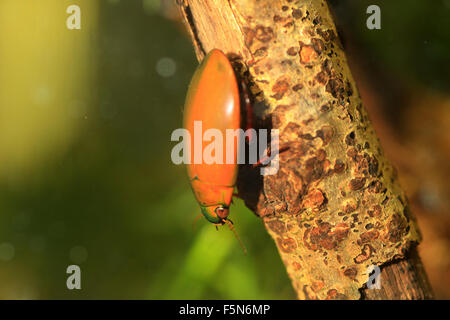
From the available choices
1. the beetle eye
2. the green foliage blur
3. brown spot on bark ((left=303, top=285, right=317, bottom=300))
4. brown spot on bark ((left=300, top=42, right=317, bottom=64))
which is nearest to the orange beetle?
the beetle eye

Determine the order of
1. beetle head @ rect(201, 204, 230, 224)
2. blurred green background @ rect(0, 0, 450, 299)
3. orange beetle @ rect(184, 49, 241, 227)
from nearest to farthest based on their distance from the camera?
1. orange beetle @ rect(184, 49, 241, 227)
2. beetle head @ rect(201, 204, 230, 224)
3. blurred green background @ rect(0, 0, 450, 299)

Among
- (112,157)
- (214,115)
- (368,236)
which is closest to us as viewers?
(214,115)

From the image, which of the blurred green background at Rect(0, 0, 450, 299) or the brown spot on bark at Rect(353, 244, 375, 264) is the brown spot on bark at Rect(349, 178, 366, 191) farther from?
the blurred green background at Rect(0, 0, 450, 299)

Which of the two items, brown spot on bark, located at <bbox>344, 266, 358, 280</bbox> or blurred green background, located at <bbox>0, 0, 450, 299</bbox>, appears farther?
blurred green background, located at <bbox>0, 0, 450, 299</bbox>

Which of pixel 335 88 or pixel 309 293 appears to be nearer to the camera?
pixel 335 88

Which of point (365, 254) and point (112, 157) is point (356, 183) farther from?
point (112, 157)

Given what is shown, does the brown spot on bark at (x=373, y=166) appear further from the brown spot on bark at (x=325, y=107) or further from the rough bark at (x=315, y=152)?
the brown spot on bark at (x=325, y=107)

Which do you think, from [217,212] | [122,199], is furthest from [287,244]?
[122,199]
